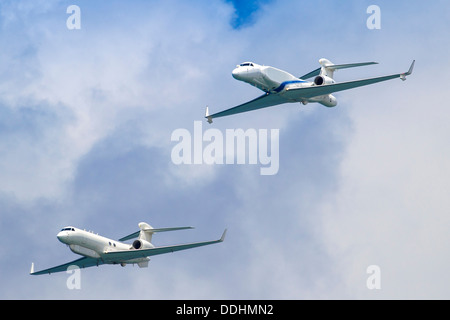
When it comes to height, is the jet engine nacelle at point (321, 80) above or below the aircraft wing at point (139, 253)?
above

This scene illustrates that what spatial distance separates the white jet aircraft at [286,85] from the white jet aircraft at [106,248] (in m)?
16.0

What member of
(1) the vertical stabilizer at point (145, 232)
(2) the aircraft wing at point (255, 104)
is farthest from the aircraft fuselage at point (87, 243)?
(2) the aircraft wing at point (255, 104)

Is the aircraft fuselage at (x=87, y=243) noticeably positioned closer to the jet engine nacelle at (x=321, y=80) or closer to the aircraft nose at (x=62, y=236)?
the aircraft nose at (x=62, y=236)

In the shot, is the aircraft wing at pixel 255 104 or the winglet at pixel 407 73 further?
the aircraft wing at pixel 255 104

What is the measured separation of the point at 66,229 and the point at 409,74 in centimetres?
3974

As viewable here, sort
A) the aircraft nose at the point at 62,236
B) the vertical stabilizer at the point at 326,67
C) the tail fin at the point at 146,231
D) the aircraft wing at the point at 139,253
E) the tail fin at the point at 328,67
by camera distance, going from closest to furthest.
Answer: the aircraft nose at the point at 62,236, the aircraft wing at the point at 139,253, the tail fin at the point at 328,67, the vertical stabilizer at the point at 326,67, the tail fin at the point at 146,231

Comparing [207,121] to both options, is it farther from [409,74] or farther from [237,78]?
[409,74]

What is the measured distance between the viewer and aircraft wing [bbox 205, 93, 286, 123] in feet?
340

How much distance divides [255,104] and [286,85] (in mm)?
6371

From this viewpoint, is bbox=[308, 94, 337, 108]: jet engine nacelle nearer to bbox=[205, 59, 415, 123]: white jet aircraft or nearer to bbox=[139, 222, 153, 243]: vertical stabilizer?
bbox=[205, 59, 415, 123]: white jet aircraft

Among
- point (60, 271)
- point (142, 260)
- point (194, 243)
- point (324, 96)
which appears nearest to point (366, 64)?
point (324, 96)

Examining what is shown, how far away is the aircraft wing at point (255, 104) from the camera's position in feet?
340

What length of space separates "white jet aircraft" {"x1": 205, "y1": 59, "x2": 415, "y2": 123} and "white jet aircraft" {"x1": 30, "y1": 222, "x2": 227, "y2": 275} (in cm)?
1599

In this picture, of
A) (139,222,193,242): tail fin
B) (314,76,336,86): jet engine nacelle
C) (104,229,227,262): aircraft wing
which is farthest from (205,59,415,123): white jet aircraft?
(139,222,193,242): tail fin
